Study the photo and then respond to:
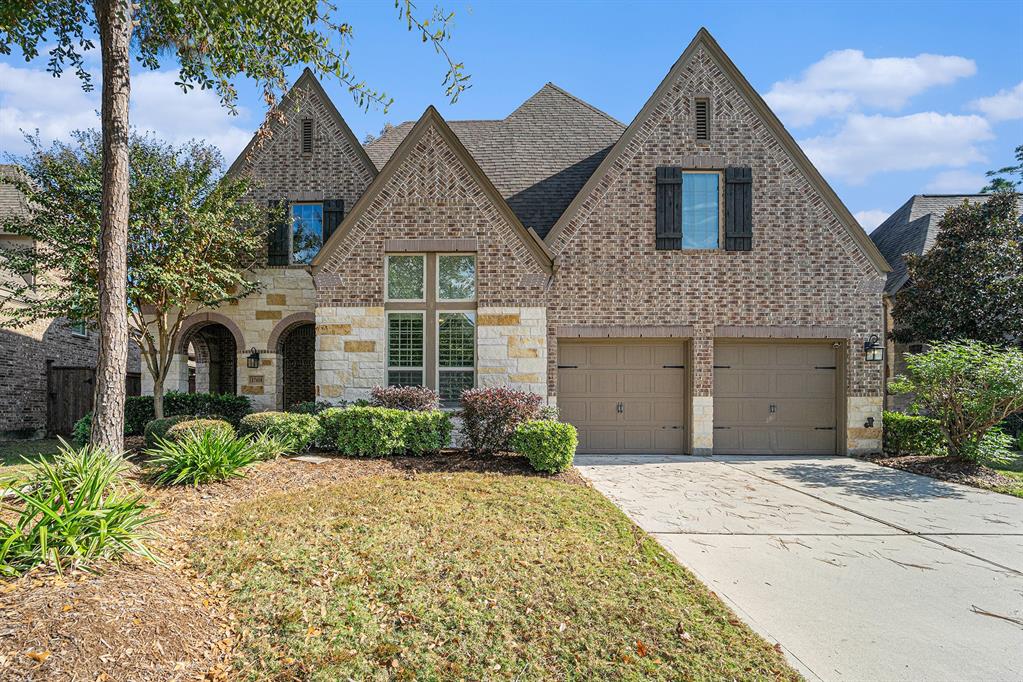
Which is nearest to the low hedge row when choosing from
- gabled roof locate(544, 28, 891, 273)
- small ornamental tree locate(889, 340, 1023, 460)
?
gabled roof locate(544, 28, 891, 273)

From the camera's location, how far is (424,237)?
10.7 meters

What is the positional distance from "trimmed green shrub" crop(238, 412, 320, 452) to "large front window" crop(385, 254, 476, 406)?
2.18 metres

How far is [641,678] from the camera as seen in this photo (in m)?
3.23

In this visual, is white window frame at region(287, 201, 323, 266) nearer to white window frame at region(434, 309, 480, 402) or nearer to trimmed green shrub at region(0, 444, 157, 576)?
white window frame at region(434, 309, 480, 402)

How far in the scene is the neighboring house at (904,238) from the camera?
14367 millimetres

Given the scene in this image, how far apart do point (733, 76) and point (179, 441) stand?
12.0 meters

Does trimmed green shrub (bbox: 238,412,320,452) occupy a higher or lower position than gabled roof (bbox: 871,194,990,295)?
lower

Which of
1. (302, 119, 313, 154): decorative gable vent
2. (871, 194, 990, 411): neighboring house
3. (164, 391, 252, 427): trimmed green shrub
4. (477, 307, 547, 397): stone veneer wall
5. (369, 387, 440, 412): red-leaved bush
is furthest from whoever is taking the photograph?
(871, 194, 990, 411): neighboring house

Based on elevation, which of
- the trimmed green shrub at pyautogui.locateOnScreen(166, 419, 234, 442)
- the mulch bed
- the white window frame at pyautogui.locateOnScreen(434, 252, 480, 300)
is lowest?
the mulch bed

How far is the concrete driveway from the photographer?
362 centimetres

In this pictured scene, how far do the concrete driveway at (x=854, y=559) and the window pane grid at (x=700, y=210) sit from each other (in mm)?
4753

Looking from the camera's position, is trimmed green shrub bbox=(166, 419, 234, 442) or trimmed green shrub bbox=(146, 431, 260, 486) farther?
trimmed green shrub bbox=(166, 419, 234, 442)

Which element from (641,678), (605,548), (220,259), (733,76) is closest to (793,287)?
(733,76)

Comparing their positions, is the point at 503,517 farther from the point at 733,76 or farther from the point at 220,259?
the point at 733,76
